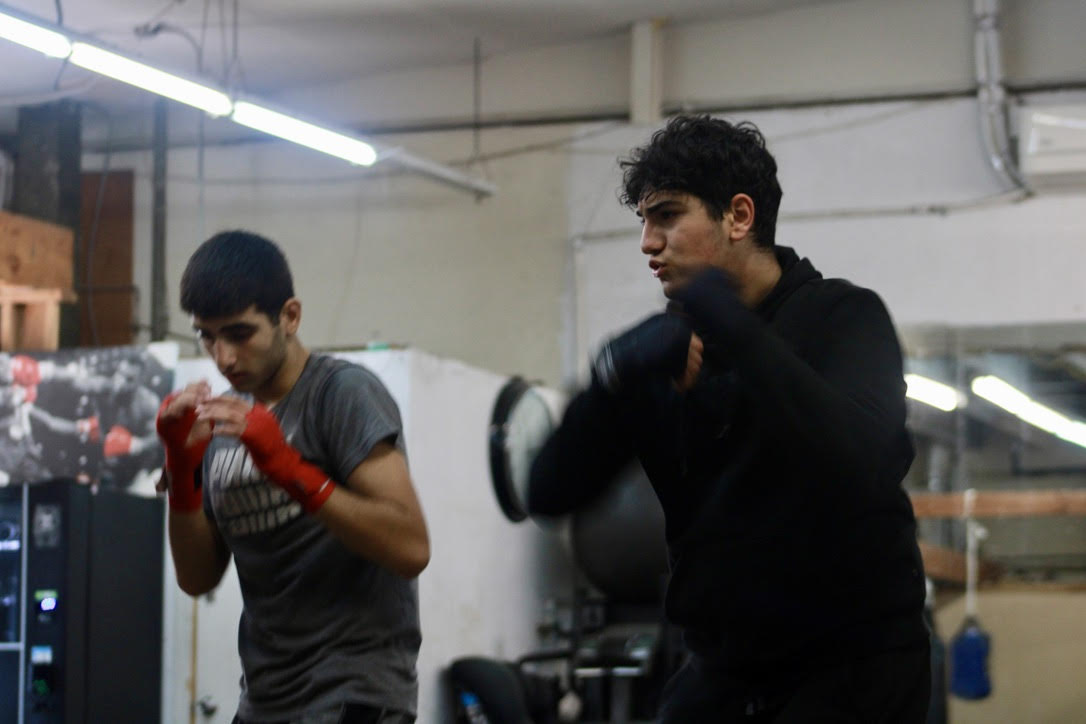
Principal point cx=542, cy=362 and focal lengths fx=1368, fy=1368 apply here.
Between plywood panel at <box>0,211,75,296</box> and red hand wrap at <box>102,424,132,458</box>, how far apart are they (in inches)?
46.9

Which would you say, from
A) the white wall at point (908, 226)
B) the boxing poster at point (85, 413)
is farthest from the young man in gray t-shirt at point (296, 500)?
the white wall at point (908, 226)

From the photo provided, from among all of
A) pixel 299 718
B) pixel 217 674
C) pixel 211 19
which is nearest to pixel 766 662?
pixel 299 718

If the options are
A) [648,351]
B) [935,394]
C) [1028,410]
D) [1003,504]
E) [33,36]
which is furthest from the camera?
[935,394]

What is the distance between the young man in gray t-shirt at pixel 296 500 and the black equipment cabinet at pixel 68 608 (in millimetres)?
2883

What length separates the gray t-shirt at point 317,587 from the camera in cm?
224

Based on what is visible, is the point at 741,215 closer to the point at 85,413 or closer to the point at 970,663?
the point at 85,413

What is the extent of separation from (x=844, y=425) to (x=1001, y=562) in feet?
18.8

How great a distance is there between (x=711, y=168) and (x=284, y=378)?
2.91 feet

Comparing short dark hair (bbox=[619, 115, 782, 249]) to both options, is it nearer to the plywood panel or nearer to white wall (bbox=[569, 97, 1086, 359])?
the plywood panel

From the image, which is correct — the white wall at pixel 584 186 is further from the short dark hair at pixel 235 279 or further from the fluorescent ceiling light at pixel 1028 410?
the short dark hair at pixel 235 279

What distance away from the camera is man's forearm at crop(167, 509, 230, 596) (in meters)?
2.49

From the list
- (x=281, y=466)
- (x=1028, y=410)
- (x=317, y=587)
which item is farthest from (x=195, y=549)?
(x=1028, y=410)

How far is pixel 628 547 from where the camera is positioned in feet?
22.3

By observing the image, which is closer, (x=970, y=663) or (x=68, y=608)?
(x=68, y=608)
